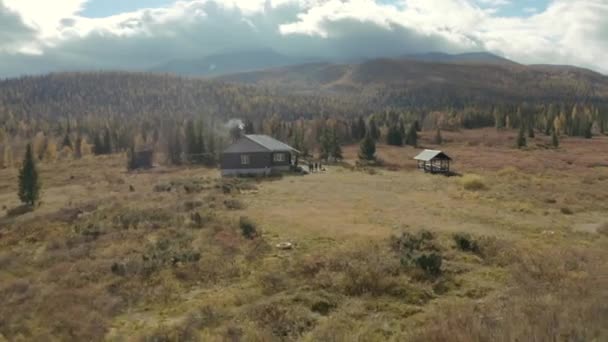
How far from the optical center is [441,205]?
32.8 metres

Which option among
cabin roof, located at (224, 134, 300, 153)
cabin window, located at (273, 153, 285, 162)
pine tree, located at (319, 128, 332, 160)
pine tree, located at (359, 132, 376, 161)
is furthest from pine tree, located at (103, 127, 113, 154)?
cabin window, located at (273, 153, 285, 162)

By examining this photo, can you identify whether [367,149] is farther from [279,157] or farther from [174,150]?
[174,150]

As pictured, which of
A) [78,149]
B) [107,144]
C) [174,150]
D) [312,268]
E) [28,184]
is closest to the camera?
[312,268]

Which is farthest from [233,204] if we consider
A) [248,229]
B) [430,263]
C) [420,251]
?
[430,263]

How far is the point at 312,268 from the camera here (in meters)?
17.0

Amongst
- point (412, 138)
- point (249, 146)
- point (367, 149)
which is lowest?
point (367, 149)

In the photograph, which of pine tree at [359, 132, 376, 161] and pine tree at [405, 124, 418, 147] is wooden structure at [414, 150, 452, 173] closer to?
pine tree at [359, 132, 376, 161]

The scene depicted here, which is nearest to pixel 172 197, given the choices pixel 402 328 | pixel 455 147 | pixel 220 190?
pixel 220 190

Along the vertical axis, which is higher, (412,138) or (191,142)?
(191,142)

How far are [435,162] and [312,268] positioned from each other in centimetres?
4579

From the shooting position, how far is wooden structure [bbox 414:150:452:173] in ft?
182

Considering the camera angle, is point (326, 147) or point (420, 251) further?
point (326, 147)

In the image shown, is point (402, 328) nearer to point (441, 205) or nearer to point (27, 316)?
point (27, 316)

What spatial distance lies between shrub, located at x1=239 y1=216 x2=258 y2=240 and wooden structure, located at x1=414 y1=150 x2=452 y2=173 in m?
35.9
